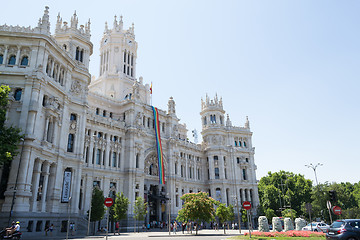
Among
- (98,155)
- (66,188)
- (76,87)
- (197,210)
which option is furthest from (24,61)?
(197,210)

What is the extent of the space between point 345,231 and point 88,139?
1666 inches

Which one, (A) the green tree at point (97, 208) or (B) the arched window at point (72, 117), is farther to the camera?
(B) the arched window at point (72, 117)

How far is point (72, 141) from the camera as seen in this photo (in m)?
41.9

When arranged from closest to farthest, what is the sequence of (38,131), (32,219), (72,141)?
(32,219) < (38,131) < (72,141)

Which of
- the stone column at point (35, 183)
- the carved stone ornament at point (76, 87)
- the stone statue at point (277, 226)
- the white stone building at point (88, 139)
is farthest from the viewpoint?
the carved stone ornament at point (76, 87)

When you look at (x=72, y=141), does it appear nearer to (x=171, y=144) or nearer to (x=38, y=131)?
(x=38, y=131)

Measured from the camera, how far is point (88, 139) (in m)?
48.9

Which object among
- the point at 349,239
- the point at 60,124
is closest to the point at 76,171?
the point at 60,124

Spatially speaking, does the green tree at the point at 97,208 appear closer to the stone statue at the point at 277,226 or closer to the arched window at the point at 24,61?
the arched window at the point at 24,61

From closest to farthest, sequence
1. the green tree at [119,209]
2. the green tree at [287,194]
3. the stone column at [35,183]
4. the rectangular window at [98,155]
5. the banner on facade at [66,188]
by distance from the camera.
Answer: the stone column at [35,183]
the banner on facade at [66,188]
the green tree at [119,209]
the rectangular window at [98,155]
the green tree at [287,194]

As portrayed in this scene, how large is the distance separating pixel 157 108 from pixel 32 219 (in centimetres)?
3844

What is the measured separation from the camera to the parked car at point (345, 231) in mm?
17000

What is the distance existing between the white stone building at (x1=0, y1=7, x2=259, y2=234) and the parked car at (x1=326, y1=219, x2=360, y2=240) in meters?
28.7

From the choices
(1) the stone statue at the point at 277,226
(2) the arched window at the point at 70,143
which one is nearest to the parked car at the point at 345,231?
(1) the stone statue at the point at 277,226
